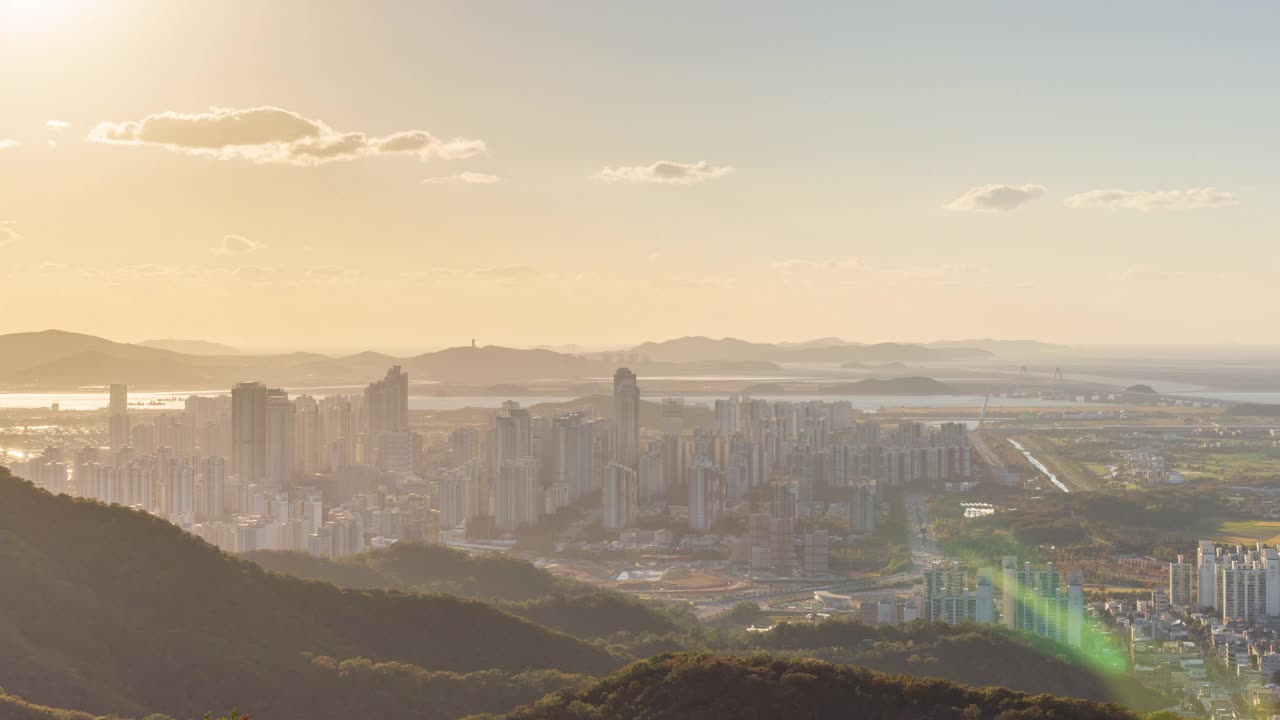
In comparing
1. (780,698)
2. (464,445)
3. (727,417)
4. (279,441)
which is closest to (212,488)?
(279,441)

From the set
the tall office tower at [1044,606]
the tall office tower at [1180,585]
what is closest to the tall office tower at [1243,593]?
the tall office tower at [1180,585]

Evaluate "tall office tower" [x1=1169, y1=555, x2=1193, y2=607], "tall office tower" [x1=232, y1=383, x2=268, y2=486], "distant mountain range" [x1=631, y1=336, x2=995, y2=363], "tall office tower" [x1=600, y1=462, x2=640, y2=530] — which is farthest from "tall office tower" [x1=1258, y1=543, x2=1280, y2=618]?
"distant mountain range" [x1=631, y1=336, x2=995, y2=363]

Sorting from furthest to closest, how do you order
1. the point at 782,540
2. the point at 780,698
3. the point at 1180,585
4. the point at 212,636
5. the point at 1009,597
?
the point at 782,540
the point at 1180,585
the point at 1009,597
the point at 212,636
the point at 780,698

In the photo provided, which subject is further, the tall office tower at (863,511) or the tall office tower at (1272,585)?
the tall office tower at (863,511)

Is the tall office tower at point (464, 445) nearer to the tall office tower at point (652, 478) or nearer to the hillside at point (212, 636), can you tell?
the tall office tower at point (652, 478)

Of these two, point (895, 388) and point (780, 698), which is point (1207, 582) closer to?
point (780, 698)
